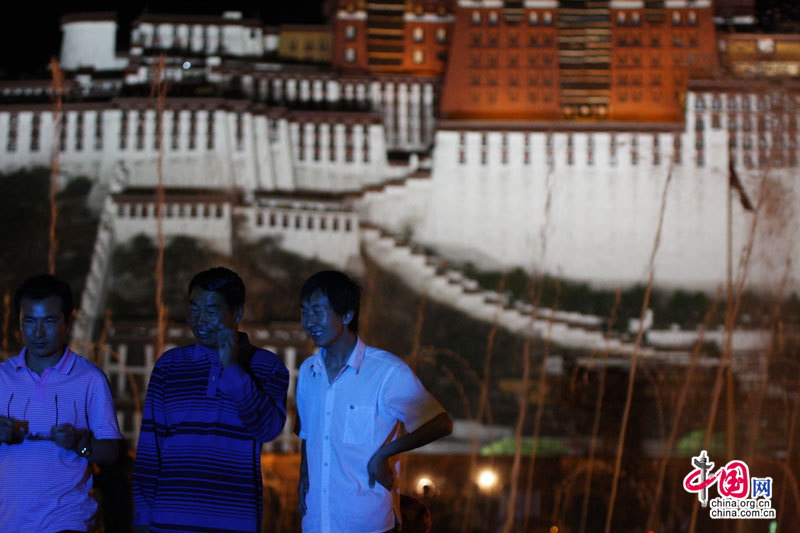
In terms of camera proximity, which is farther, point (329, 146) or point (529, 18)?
point (529, 18)

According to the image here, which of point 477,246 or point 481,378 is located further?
point 477,246

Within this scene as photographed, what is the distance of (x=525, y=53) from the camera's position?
131 ft

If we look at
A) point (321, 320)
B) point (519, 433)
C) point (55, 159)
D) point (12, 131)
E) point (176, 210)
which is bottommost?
point (519, 433)

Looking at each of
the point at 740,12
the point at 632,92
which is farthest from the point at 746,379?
the point at 740,12

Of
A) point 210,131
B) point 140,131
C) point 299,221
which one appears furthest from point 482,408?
point 140,131

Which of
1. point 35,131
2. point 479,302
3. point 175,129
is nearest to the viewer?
point 479,302

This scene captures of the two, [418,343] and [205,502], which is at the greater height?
[205,502]

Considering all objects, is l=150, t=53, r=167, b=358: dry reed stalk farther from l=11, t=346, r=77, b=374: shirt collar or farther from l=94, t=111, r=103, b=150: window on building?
l=11, t=346, r=77, b=374: shirt collar

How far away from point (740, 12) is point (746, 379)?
68.5 feet

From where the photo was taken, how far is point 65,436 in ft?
13.4

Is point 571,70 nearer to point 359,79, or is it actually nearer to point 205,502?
point 359,79

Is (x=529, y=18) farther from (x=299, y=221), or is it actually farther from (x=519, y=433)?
(x=519, y=433)

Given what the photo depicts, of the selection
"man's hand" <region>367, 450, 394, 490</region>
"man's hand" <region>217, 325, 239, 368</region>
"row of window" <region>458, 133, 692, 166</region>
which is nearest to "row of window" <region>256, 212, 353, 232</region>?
"row of window" <region>458, 133, 692, 166</region>

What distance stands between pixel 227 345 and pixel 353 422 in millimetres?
605
